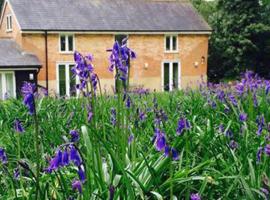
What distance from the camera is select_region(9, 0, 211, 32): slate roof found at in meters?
24.0

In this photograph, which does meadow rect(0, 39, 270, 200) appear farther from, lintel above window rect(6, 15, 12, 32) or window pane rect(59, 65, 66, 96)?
lintel above window rect(6, 15, 12, 32)

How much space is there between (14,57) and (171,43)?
9.53 meters

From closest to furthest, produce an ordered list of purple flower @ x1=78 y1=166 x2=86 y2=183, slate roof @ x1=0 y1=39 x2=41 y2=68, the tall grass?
purple flower @ x1=78 y1=166 x2=86 y2=183
the tall grass
slate roof @ x1=0 y1=39 x2=41 y2=68

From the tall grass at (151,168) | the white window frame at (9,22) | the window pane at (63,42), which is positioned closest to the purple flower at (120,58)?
the tall grass at (151,168)

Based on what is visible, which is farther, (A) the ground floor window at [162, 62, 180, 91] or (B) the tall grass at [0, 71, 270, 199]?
(A) the ground floor window at [162, 62, 180, 91]

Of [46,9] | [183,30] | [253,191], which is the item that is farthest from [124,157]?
[183,30]

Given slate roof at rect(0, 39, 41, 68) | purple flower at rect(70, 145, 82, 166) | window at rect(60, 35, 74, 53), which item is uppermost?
window at rect(60, 35, 74, 53)

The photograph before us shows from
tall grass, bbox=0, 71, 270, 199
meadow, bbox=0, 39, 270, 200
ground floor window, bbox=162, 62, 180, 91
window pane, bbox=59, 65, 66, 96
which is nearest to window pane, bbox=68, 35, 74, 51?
window pane, bbox=59, 65, 66, 96

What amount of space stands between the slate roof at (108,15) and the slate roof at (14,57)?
1.27 m

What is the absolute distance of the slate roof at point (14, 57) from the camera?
21.7 meters

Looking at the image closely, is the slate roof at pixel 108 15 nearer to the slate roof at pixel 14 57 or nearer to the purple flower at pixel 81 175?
the slate roof at pixel 14 57

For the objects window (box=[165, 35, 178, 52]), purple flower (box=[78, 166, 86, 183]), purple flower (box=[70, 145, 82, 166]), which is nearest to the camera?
purple flower (box=[70, 145, 82, 166])

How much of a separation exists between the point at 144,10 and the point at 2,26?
28.7 feet

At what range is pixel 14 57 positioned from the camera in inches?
880
